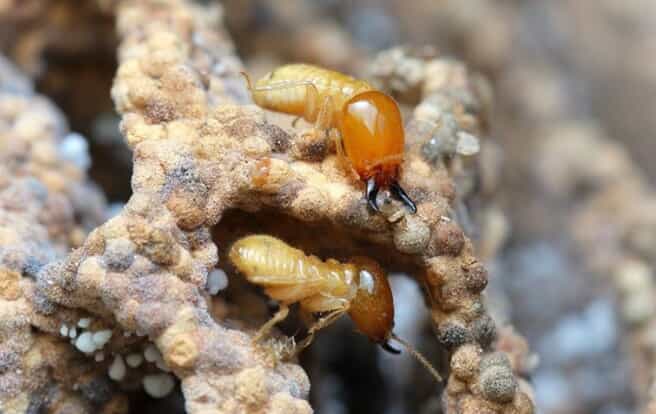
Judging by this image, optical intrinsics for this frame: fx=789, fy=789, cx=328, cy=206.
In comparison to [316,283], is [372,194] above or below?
above

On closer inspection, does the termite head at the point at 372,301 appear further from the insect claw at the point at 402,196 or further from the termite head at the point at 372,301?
the insect claw at the point at 402,196

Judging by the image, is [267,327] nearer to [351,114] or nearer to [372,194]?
[372,194]

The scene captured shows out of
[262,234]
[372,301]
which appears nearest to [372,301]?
[372,301]

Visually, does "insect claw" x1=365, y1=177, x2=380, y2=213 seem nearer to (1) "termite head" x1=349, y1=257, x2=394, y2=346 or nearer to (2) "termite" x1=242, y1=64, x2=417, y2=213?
(2) "termite" x1=242, y1=64, x2=417, y2=213

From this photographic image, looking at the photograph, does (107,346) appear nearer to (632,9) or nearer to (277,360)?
(277,360)

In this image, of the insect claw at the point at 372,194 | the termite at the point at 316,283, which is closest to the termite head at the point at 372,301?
the termite at the point at 316,283

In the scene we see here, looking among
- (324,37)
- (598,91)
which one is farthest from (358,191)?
(598,91)
